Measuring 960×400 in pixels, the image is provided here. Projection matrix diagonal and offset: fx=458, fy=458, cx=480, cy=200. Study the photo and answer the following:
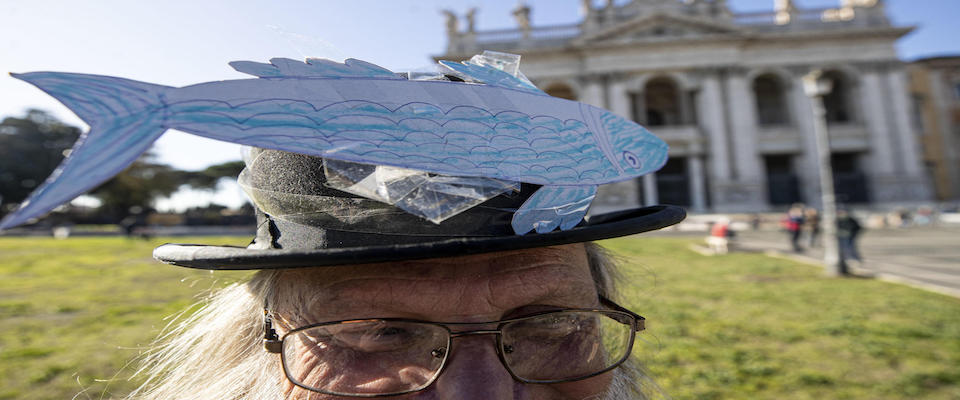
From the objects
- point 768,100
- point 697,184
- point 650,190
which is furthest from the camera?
point 768,100

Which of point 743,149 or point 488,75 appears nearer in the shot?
point 488,75

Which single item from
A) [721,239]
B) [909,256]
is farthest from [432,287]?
[909,256]

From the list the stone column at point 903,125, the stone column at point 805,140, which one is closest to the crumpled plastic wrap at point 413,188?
the stone column at point 805,140

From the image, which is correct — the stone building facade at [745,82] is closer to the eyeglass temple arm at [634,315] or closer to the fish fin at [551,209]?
the eyeglass temple arm at [634,315]

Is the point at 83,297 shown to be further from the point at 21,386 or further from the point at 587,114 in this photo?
the point at 587,114

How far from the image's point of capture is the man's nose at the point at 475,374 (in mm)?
965

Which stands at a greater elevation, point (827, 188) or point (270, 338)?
point (270, 338)

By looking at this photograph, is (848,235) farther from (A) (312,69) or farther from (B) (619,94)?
(B) (619,94)

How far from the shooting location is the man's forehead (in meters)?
1.01

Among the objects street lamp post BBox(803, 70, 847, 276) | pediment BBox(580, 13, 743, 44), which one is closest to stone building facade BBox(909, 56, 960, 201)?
→ pediment BBox(580, 13, 743, 44)

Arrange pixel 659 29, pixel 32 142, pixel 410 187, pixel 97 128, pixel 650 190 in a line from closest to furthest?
pixel 97 128 → pixel 410 187 → pixel 32 142 → pixel 650 190 → pixel 659 29

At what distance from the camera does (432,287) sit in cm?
102

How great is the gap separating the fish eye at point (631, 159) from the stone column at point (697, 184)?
32.1m

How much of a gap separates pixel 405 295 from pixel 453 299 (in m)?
0.11
